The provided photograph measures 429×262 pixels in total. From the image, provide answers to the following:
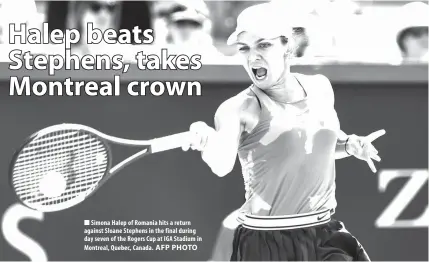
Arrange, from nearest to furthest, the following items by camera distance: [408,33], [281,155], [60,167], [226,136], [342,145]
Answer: [226,136]
[281,155]
[342,145]
[60,167]
[408,33]

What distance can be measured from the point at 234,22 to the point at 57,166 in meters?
0.86

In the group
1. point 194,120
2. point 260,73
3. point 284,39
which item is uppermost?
point 284,39

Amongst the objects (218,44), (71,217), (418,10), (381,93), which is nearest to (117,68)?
(218,44)

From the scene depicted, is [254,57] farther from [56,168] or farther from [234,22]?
[56,168]

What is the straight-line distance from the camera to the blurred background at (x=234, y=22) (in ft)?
9.24

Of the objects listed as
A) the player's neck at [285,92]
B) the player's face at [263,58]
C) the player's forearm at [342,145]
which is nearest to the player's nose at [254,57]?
the player's face at [263,58]

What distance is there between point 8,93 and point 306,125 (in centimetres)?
111

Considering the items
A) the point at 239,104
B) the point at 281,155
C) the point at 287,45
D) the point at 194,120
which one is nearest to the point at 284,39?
the point at 287,45

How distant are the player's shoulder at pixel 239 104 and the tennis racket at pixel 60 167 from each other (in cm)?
33

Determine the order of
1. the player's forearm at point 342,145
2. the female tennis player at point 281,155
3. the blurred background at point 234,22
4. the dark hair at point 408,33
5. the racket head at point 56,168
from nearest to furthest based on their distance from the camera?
1. the female tennis player at point 281,155
2. the player's forearm at point 342,145
3. the racket head at point 56,168
4. the blurred background at point 234,22
5. the dark hair at point 408,33

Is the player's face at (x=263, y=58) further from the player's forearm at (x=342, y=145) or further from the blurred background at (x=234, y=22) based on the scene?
the player's forearm at (x=342, y=145)

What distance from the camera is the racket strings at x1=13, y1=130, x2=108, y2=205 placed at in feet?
8.83

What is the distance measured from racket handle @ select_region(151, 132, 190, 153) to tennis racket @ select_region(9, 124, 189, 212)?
35mm

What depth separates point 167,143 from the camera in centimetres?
254
